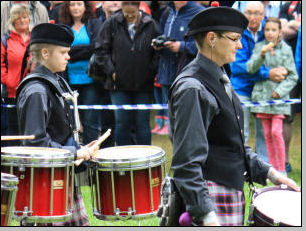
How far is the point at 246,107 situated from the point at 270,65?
0.61 meters

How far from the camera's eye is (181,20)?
8938 millimetres

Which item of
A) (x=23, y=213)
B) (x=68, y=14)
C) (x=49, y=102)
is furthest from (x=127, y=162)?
(x=68, y=14)

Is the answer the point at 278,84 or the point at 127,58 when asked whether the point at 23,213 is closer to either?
the point at 127,58

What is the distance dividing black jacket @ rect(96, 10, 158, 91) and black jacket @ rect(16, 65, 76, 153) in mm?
3740

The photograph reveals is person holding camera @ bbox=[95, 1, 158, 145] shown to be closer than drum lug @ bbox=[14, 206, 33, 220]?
No

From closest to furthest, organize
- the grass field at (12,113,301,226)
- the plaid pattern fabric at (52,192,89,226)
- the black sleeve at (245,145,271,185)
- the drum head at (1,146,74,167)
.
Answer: the black sleeve at (245,145,271,185) → the drum head at (1,146,74,167) → the plaid pattern fabric at (52,192,89,226) → the grass field at (12,113,301,226)

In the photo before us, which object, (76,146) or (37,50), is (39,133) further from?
(37,50)

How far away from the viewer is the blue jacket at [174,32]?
8.91 meters

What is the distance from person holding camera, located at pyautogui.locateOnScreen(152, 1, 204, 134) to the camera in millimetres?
8742

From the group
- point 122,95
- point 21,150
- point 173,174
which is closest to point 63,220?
point 21,150

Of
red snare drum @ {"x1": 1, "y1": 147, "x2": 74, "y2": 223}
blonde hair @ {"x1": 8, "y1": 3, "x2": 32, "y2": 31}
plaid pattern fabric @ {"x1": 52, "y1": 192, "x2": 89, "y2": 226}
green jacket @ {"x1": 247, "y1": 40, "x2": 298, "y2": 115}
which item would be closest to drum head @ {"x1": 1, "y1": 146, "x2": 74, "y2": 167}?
red snare drum @ {"x1": 1, "y1": 147, "x2": 74, "y2": 223}

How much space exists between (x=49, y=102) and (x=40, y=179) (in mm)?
617

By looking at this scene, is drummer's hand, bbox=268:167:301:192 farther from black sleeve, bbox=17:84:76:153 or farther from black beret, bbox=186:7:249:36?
black sleeve, bbox=17:84:76:153

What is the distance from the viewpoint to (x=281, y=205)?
4.15m
